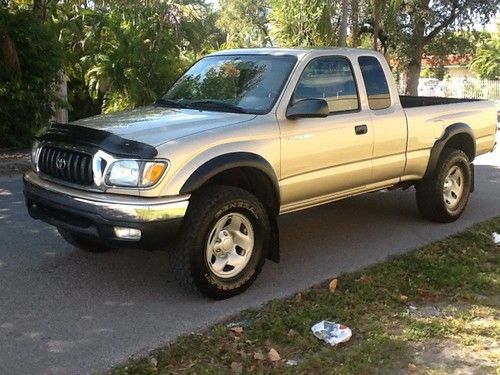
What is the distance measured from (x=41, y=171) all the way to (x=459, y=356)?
129 inches

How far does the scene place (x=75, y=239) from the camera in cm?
564

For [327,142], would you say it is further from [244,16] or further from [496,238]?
[244,16]

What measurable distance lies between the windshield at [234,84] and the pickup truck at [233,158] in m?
0.01

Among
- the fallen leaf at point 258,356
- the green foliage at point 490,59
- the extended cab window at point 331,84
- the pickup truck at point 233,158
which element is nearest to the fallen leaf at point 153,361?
the fallen leaf at point 258,356

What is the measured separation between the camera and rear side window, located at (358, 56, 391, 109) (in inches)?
241

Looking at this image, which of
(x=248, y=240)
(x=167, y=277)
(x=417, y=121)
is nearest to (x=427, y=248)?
(x=417, y=121)

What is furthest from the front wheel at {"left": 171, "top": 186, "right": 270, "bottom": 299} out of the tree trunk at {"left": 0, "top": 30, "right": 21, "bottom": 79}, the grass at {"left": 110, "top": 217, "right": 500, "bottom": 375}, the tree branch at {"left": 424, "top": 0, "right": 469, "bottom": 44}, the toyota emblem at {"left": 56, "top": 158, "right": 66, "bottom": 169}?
the tree branch at {"left": 424, "top": 0, "right": 469, "bottom": 44}

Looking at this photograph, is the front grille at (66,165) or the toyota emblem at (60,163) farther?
the toyota emblem at (60,163)

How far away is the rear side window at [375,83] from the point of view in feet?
20.0

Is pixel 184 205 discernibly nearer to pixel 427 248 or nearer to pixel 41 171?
pixel 41 171

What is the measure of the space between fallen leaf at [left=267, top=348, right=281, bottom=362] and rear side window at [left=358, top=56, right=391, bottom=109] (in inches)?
116

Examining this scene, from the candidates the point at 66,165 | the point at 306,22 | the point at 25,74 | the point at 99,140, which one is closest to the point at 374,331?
the point at 99,140

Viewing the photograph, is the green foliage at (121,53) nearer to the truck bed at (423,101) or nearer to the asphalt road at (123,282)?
the asphalt road at (123,282)

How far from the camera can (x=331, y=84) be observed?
19.0 feet
